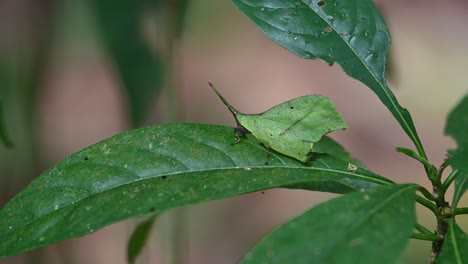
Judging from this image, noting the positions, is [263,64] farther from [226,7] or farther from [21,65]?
[21,65]

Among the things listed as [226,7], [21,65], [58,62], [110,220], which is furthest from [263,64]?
[110,220]

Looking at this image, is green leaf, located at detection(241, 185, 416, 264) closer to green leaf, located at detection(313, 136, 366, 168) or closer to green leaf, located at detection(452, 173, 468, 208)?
green leaf, located at detection(452, 173, 468, 208)

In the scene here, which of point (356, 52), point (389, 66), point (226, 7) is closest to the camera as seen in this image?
point (356, 52)

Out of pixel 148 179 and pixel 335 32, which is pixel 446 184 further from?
pixel 148 179

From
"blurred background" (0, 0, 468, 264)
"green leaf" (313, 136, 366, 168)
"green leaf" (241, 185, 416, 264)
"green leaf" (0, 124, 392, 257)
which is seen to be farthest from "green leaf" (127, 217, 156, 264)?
"blurred background" (0, 0, 468, 264)

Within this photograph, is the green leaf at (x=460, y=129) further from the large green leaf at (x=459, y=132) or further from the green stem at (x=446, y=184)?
the green stem at (x=446, y=184)
